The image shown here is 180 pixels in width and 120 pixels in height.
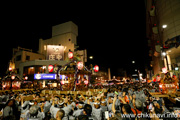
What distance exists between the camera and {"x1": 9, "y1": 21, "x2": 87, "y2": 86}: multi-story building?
32.1 m

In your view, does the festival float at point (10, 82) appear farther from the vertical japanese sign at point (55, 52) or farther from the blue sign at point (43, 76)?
the vertical japanese sign at point (55, 52)

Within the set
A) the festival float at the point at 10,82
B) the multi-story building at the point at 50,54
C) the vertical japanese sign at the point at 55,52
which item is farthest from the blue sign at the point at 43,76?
the vertical japanese sign at the point at 55,52

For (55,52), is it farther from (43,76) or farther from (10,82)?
(10,82)

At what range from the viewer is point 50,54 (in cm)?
3173

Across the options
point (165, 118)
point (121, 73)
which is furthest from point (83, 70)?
point (121, 73)

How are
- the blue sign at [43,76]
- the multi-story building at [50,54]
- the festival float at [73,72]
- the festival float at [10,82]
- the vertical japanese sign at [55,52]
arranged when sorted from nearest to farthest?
the festival float at [73,72] → the festival float at [10,82] → the blue sign at [43,76] → the vertical japanese sign at [55,52] → the multi-story building at [50,54]

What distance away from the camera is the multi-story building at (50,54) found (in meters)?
32.1

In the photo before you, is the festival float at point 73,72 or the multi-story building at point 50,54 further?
the multi-story building at point 50,54

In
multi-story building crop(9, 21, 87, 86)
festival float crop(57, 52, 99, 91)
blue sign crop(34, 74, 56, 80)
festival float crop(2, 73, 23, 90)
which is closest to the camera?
festival float crop(57, 52, 99, 91)

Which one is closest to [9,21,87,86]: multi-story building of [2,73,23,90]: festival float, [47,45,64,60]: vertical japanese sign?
[47,45,64,60]: vertical japanese sign

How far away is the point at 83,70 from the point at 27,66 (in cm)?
2384

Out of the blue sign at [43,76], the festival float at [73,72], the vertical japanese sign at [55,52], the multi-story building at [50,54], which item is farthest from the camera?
the multi-story building at [50,54]

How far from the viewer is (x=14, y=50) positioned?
38469mm

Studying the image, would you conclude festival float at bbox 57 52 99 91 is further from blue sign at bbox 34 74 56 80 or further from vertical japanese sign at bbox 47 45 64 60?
vertical japanese sign at bbox 47 45 64 60
